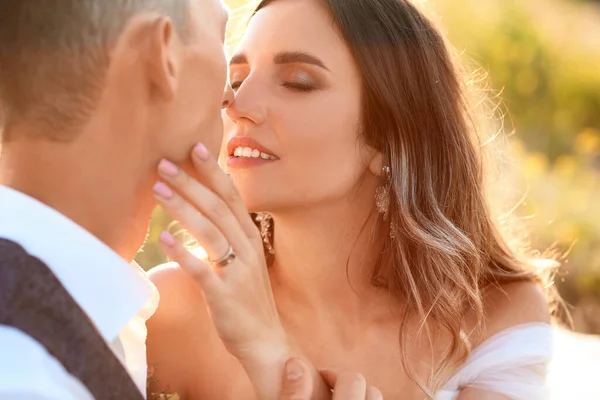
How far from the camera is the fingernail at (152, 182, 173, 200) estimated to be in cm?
193

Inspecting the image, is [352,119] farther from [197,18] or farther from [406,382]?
[197,18]

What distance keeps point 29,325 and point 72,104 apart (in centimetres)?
Result: 47

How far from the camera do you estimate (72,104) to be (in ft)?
5.83

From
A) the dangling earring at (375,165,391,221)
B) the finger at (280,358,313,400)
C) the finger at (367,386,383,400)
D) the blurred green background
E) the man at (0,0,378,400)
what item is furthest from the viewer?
the blurred green background

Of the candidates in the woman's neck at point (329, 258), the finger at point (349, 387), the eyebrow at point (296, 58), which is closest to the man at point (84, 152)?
the finger at point (349, 387)

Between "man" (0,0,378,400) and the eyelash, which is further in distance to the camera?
the eyelash

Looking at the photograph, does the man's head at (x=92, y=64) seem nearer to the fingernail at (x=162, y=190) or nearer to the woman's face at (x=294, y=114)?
the fingernail at (x=162, y=190)

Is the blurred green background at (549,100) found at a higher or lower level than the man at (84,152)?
lower

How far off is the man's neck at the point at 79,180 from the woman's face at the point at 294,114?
1149mm

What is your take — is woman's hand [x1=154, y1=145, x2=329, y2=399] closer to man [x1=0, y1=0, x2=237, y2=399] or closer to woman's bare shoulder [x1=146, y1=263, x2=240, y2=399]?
man [x1=0, y1=0, x2=237, y2=399]

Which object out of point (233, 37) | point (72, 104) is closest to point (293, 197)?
point (233, 37)

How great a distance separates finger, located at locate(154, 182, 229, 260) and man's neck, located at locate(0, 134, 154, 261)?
0.05 meters

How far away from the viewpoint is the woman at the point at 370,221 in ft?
10.3

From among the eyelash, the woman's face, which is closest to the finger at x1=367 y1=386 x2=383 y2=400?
the woman's face
